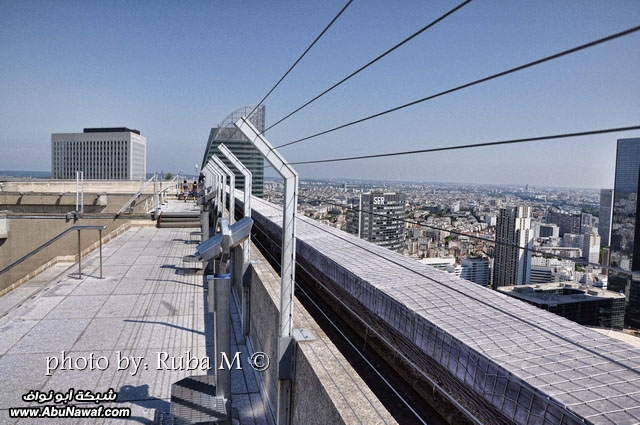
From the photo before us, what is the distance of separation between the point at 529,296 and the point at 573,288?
25 centimetres

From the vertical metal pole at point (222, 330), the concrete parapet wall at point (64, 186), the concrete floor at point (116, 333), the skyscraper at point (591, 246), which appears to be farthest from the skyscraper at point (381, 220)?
the concrete parapet wall at point (64, 186)

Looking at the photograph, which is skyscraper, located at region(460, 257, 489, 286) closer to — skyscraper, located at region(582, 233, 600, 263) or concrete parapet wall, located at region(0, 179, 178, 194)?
skyscraper, located at region(582, 233, 600, 263)

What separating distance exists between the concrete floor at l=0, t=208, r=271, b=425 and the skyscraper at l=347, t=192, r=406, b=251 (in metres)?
1.65

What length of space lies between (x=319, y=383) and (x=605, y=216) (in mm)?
1341

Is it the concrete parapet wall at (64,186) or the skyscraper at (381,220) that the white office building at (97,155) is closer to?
the concrete parapet wall at (64,186)

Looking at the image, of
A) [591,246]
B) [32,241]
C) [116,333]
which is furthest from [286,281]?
[32,241]

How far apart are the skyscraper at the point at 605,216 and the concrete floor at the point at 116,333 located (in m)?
3.02

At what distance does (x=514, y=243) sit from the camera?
1353mm

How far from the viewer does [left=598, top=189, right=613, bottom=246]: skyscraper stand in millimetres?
1151

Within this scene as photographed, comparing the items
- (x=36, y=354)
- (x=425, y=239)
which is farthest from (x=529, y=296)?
(x=36, y=354)

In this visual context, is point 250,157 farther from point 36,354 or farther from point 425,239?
A: point 425,239

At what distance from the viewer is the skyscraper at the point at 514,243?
136 cm

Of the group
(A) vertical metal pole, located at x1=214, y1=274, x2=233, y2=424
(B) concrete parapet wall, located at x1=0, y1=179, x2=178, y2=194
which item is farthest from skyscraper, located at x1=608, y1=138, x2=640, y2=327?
(B) concrete parapet wall, located at x1=0, y1=179, x2=178, y2=194

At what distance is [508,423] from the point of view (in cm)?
129
